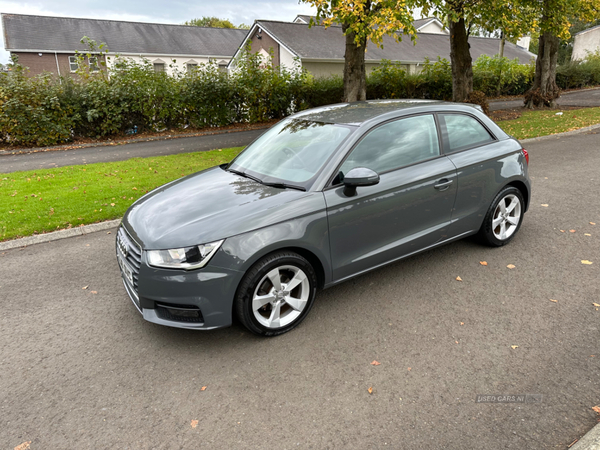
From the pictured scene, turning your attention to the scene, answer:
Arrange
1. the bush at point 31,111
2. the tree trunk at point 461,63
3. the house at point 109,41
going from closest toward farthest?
1. the bush at point 31,111
2. the tree trunk at point 461,63
3. the house at point 109,41

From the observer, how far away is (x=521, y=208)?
518 cm

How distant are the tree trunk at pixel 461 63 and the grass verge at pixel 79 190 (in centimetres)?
935

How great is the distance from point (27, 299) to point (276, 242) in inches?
112

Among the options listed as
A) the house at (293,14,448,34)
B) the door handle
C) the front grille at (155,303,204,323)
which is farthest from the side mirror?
the house at (293,14,448,34)

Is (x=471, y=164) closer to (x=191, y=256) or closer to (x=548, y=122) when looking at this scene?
(x=191, y=256)

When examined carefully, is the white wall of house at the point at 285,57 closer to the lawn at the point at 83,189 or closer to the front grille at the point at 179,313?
the lawn at the point at 83,189

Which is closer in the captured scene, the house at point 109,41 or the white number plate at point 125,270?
the white number plate at point 125,270

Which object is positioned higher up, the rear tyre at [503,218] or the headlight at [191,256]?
the headlight at [191,256]

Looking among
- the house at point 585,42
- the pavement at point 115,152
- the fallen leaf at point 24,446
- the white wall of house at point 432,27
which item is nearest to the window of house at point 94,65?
the pavement at point 115,152

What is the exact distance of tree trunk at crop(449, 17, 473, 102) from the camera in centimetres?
1541

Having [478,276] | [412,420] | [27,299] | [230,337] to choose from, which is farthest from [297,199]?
[27,299]

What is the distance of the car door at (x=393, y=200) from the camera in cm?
376

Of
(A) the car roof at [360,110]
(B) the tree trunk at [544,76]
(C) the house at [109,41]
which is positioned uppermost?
(C) the house at [109,41]

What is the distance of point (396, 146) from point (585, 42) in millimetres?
67822
